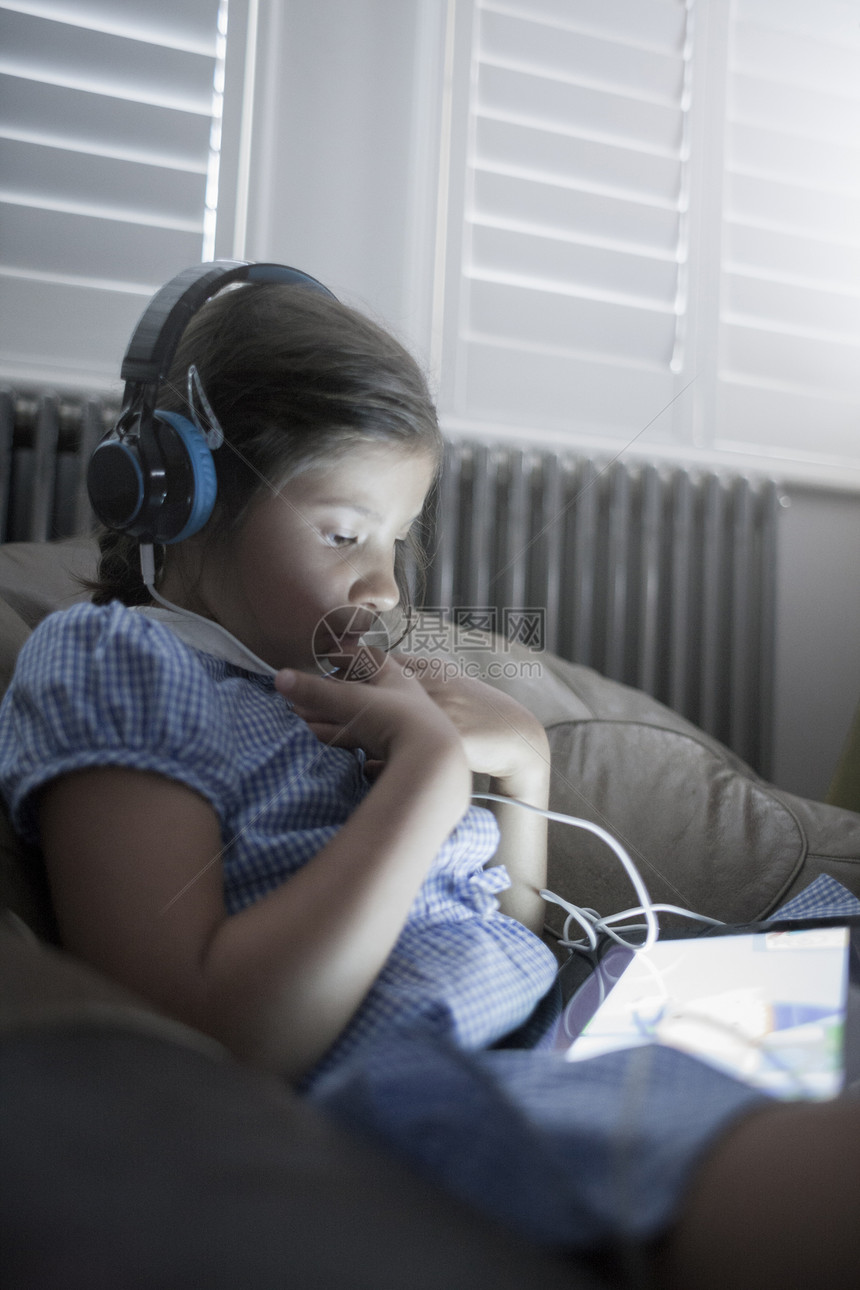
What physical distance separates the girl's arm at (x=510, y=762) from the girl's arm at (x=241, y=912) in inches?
6.1

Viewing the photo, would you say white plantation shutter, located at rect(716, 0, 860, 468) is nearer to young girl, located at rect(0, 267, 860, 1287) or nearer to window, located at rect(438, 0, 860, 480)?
window, located at rect(438, 0, 860, 480)

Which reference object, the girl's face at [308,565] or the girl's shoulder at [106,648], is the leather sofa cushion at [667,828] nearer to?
the girl's face at [308,565]

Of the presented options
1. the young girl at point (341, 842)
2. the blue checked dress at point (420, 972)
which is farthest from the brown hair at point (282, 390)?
the blue checked dress at point (420, 972)

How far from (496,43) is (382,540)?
151cm

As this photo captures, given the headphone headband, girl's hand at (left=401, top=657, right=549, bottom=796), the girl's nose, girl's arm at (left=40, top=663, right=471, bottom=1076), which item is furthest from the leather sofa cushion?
the headphone headband

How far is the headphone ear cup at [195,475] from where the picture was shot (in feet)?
2.13

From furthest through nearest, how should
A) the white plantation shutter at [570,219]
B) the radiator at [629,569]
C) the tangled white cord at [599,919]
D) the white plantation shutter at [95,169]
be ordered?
1. the white plantation shutter at [570,219]
2. the radiator at [629,569]
3. the white plantation shutter at [95,169]
4. the tangled white cord at [599,919]

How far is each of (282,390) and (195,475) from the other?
0.13 metres

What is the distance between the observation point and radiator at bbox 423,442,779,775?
1.64 meters

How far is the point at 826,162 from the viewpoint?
197 cm

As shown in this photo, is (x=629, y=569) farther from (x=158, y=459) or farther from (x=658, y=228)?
(x=158, y=459)

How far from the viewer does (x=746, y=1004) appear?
477 millimetres

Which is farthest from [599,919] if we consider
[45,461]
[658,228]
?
[658,228]

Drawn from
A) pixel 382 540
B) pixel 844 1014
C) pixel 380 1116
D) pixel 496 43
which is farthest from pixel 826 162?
pixel 380 1116
